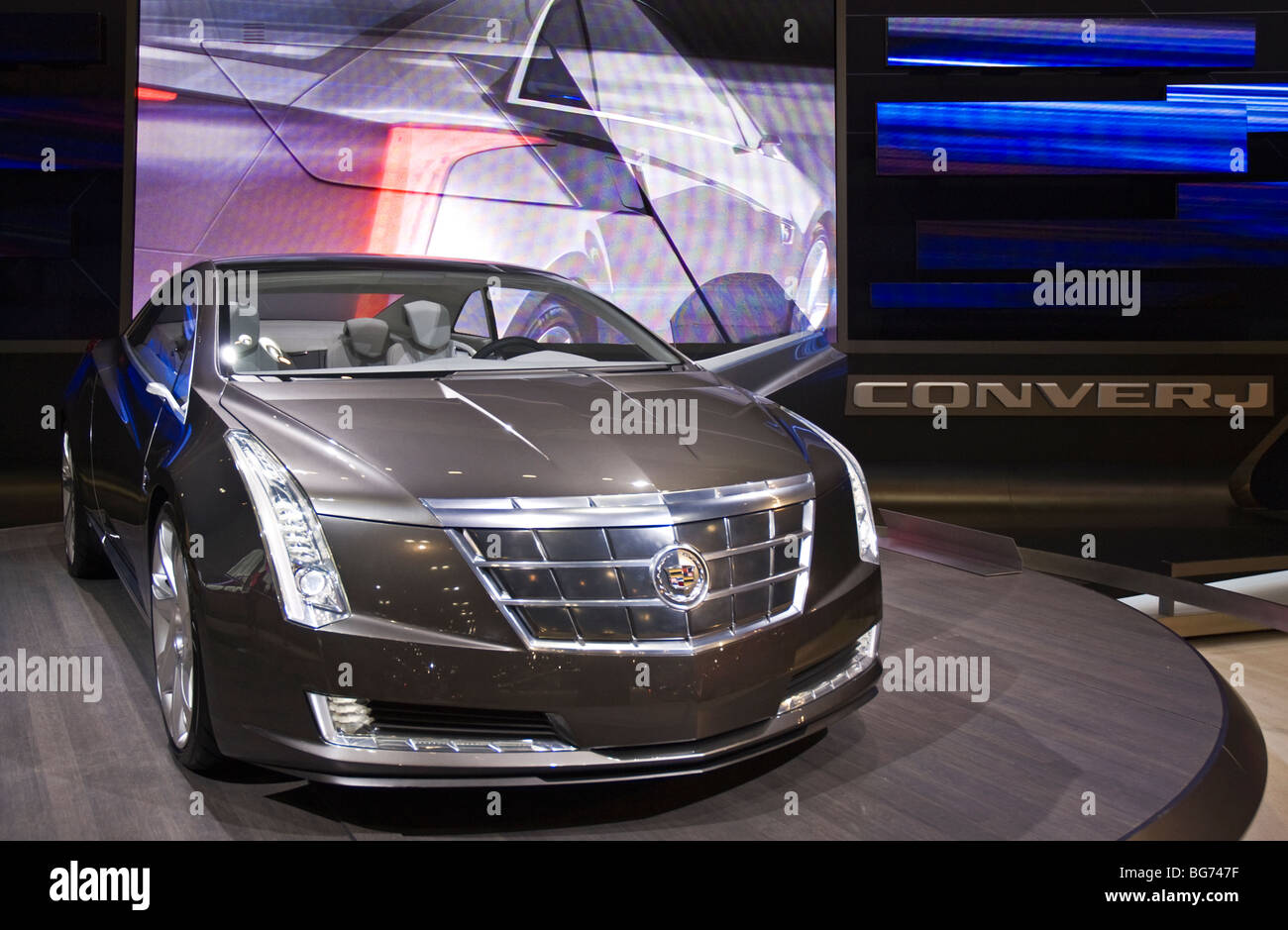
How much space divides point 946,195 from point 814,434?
4553 millimetres

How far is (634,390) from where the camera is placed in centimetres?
262

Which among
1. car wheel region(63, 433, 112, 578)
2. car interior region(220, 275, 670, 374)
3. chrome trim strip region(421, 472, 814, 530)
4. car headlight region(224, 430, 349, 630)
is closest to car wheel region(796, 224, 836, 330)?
car interior region(220, 275, 670, 374)

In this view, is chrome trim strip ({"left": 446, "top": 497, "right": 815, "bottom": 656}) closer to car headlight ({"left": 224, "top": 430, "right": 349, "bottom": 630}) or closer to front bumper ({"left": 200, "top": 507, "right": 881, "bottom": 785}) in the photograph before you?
front bumper ({"left": 200, "top": 507, "right": 881, "bottom": 785})

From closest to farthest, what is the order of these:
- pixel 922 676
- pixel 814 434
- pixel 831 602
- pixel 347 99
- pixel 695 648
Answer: pixel 695 648, pixel 831 602, pixel 814 434, pixel 922 676, pixel 347 99

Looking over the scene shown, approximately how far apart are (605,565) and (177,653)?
1077 millimetres

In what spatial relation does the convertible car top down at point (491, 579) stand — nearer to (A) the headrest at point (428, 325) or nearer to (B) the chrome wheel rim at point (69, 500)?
(A) the headrest at point (428, 325)

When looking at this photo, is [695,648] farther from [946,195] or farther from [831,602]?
[946,195]

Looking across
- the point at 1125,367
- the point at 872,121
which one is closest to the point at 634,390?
the point at 872,121

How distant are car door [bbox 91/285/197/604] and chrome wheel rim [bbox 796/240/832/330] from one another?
4.03 meters

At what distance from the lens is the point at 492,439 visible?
2162 millimetres

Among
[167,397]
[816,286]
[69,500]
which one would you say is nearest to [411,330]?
[167,397]
